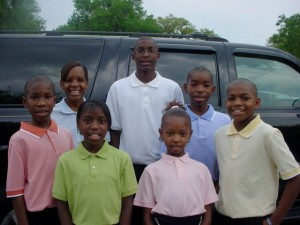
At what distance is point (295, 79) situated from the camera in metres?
3.90

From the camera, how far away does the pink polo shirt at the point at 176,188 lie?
2.56 meters

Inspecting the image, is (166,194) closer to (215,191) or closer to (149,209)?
(149,209)

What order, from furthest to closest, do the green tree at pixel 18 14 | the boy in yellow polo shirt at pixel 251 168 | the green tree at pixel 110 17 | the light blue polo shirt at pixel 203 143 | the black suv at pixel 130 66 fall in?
the green tree at pixel 110 17 → the green tree at pixel 18 14 → the black suv at pixel 130 66 → the light blue polo shirt at pixel 203 143 → the boy in yellow polo shirt at pixel 251 168

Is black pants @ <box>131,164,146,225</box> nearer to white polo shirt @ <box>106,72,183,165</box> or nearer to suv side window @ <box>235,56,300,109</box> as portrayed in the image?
white polo shirt @ <box>106,72,183,165</box>

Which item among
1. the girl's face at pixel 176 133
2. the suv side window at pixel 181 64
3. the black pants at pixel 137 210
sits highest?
the suv side window at pixel 181 64

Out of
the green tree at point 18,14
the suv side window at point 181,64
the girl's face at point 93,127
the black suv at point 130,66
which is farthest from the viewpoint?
the green tree at point 18,14

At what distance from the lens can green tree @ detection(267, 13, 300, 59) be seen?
35.6 metres

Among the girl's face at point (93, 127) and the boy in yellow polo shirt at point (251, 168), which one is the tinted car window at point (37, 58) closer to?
the girl's face at point (93, 127)

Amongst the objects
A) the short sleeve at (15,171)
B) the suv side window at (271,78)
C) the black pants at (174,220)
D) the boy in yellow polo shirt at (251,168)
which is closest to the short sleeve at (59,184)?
the short sleeve at (15,171)

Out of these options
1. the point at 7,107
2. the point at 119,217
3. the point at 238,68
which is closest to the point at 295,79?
the point at 238,68

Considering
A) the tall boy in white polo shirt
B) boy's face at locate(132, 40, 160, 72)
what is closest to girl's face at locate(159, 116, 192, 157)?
the tall boy in white polo shirt

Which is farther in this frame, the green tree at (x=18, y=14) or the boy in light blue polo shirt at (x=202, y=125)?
the green tree at (x=18, y=14)

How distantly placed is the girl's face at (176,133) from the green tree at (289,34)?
3362 cm

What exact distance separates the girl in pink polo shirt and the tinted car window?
113 cm
